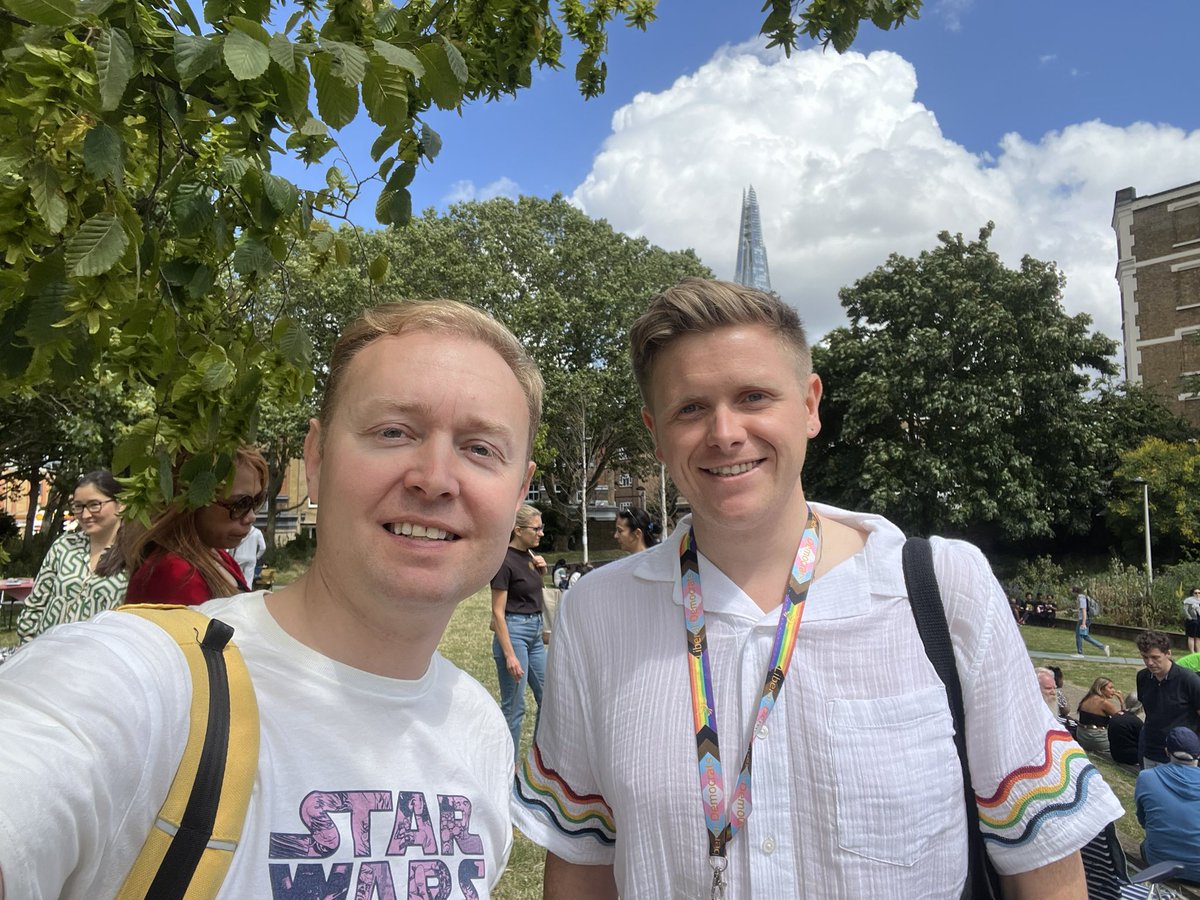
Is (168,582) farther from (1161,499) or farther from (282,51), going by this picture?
(1161,499)

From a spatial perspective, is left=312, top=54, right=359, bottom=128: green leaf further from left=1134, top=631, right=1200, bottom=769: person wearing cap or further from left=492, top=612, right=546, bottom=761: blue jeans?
left=1134, top=631, right=1200, bottom=769: person wearing cap

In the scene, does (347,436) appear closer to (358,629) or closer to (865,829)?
(358,629)

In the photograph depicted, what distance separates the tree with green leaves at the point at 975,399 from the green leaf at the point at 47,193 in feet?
95.6

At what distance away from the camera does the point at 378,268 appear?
2312 millimetres

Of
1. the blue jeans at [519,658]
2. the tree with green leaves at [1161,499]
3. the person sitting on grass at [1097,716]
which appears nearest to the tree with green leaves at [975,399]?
the tree with green leaves at [1161,499]

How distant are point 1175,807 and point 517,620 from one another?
5219mm

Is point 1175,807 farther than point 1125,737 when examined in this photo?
No

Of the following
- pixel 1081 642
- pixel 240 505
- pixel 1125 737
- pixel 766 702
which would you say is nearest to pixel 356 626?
pixel 766 702

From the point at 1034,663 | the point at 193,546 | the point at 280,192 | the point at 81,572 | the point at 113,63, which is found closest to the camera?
the point at 113,63

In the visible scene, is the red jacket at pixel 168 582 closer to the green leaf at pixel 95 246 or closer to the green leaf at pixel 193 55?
the green leaf at pixel 95 246

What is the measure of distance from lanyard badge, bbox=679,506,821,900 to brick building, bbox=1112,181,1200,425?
151 feet

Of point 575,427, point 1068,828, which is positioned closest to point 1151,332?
point 575,427

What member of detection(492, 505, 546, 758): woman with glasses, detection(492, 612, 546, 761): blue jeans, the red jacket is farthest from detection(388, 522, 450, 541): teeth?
detection(492, 612, 546, 761): blue jeans

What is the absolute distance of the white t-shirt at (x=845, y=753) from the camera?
1.57 metres
